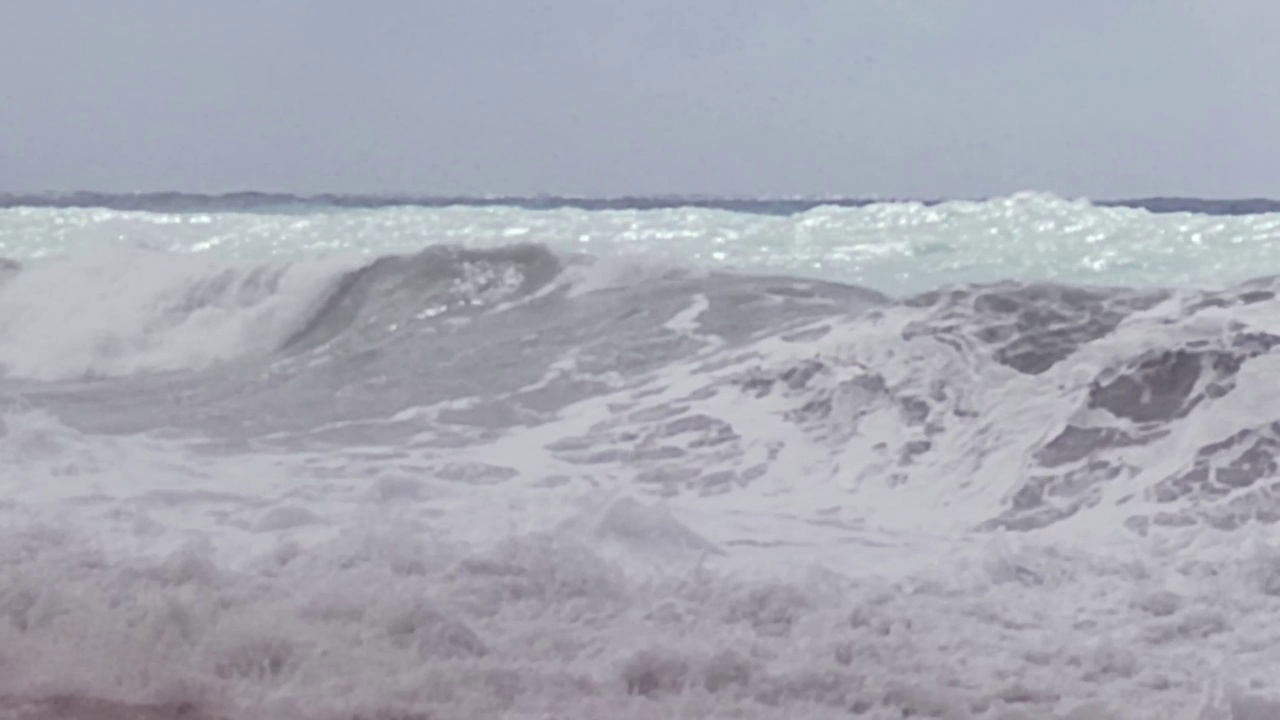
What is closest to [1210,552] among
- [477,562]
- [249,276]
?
[477,562]

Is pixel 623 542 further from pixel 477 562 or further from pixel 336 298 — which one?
pixel 336 298

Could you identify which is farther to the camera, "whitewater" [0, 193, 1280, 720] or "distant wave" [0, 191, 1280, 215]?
"distant wave" [0, 191, 1280, 215]

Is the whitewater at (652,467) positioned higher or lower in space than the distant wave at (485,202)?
lower

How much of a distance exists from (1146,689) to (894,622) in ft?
1.00

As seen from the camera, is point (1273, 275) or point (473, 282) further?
point (473, 282)

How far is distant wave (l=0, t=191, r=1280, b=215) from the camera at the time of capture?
2443 millimetres

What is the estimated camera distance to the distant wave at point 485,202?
8.02ft

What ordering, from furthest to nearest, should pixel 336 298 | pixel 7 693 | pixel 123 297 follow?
pixel 123 297, pixel 336 298, pixel 7 693

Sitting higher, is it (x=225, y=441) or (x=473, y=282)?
(x=473, y=282)

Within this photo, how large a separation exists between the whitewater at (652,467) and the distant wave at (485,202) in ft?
0.28

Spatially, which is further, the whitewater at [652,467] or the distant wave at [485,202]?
the distant wave at [485,202]

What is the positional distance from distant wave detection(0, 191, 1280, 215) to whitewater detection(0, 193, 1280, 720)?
8 centimetres

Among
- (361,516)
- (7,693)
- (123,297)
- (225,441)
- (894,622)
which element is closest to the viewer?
(7,693)

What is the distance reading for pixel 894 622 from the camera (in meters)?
1.73
